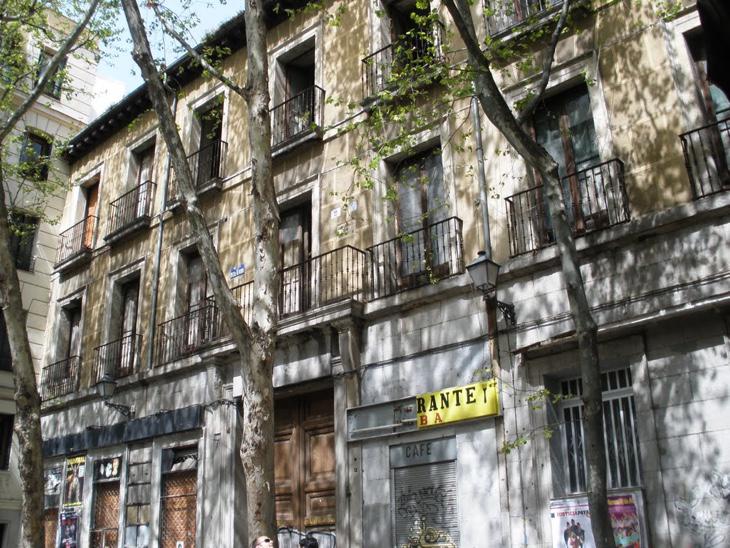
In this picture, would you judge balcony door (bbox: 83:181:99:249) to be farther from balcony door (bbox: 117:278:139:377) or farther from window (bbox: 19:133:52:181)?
balcony door (bbox: 117:278:139:377)

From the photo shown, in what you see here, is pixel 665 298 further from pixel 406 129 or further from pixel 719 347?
pixel 406 129

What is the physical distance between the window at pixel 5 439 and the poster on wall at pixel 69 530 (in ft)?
10.3

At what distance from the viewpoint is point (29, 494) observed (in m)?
10.5

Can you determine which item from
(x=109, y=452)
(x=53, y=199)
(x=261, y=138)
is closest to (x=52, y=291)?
(x=53, y=199)

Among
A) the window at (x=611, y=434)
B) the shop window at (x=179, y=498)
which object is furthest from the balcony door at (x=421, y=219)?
the shop window at (x=179, y=498)

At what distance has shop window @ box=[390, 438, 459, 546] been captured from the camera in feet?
33.1

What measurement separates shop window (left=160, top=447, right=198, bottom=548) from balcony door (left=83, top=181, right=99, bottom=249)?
6.93m

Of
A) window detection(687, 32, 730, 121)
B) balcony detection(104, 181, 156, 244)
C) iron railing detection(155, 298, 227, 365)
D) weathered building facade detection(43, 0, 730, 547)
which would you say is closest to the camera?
weathered building facade detection(43, 0, 730, 547)

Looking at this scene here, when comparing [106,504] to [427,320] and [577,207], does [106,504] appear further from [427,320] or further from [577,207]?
[577,207]

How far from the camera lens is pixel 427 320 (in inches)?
431

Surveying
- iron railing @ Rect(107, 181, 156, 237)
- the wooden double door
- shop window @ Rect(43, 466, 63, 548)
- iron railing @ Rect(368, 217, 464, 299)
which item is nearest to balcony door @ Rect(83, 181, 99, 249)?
iron railing @ Rect(107, 181, 156, 237)

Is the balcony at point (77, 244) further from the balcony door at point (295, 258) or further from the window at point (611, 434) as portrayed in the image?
the window at point (611, 434)

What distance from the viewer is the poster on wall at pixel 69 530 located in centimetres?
1587

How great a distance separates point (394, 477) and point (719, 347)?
15.5ft
